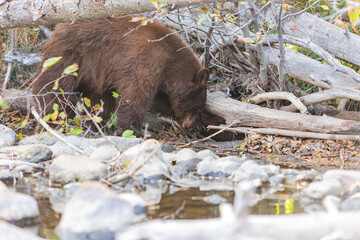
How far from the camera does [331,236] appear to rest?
80.0 inches

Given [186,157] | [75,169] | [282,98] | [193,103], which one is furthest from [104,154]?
[282,98]

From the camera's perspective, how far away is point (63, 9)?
4617 millimetres

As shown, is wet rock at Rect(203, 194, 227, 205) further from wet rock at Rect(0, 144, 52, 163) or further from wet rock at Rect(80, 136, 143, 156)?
wet rock at Rect(0, 144, 52, 163)

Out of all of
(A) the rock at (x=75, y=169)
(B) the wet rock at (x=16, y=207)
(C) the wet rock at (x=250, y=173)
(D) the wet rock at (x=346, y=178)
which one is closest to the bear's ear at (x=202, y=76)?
(C) the wet rock at (x=250, y=173)

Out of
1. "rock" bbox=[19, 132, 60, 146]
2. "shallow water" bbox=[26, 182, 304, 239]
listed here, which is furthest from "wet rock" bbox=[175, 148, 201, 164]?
"rock" bbox=[19, 132, 60, 146]

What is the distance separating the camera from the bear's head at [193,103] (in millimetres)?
6039

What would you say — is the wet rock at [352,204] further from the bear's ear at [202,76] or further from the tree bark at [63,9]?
the bear's ear at [202,76]

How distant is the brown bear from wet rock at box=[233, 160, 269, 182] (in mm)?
2136

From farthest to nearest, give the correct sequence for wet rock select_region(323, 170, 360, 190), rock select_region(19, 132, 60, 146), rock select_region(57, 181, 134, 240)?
rock select_region(19, 132, 60, 146) < wet rock select_region(323, 170, 360, 190) < rock select_region(57, 181, 134, 240)

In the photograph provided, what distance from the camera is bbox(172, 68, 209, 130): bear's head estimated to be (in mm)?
6039

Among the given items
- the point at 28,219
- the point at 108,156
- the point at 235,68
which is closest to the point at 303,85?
the point at 235,68

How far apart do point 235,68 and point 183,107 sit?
3.61 ft

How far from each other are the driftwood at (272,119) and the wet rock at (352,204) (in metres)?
2.23

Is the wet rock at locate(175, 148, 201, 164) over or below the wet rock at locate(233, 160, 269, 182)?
below
